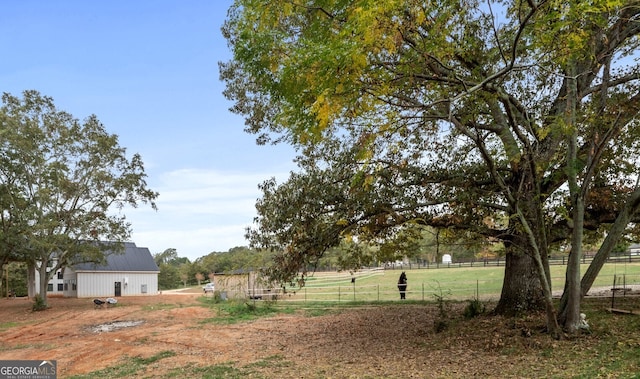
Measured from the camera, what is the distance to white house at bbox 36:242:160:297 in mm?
39344

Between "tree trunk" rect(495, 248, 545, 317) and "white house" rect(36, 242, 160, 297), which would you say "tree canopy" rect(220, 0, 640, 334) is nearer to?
"tree trunk" rect(495, 248, 545, 317)

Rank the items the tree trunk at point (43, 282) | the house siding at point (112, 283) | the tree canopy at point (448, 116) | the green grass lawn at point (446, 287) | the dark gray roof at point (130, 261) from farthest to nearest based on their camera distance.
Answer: the dark gray roof at point (130, 261)
the house siding at point (112, 283)
the tree trunk at point (43, 282)
the green grass lawn at point (446, 287)
the tree canopy at point (448, 116)

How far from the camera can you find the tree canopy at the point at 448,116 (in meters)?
7.24

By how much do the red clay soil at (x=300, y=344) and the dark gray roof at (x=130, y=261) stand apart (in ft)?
68.7

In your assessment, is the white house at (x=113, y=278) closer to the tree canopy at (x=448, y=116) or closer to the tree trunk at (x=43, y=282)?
the tree trunk at (x=43, y=282)

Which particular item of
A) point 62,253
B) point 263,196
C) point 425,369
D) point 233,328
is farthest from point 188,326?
point 62,253

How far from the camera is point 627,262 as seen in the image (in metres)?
38.0

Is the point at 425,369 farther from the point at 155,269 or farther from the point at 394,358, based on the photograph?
the point at 155,269

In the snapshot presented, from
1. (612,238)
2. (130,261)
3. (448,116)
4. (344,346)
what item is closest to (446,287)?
(344,346)

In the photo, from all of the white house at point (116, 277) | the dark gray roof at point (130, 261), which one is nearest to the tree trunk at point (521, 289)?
the white house at point (116, 277)

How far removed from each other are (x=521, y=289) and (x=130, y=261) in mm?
38604

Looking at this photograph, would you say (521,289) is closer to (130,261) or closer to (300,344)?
(300,344)

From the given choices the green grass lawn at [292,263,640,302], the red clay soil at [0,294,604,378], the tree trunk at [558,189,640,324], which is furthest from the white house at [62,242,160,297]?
the tree trunk at [558,189,640,324]

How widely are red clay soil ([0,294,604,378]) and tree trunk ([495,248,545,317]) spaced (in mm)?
688
